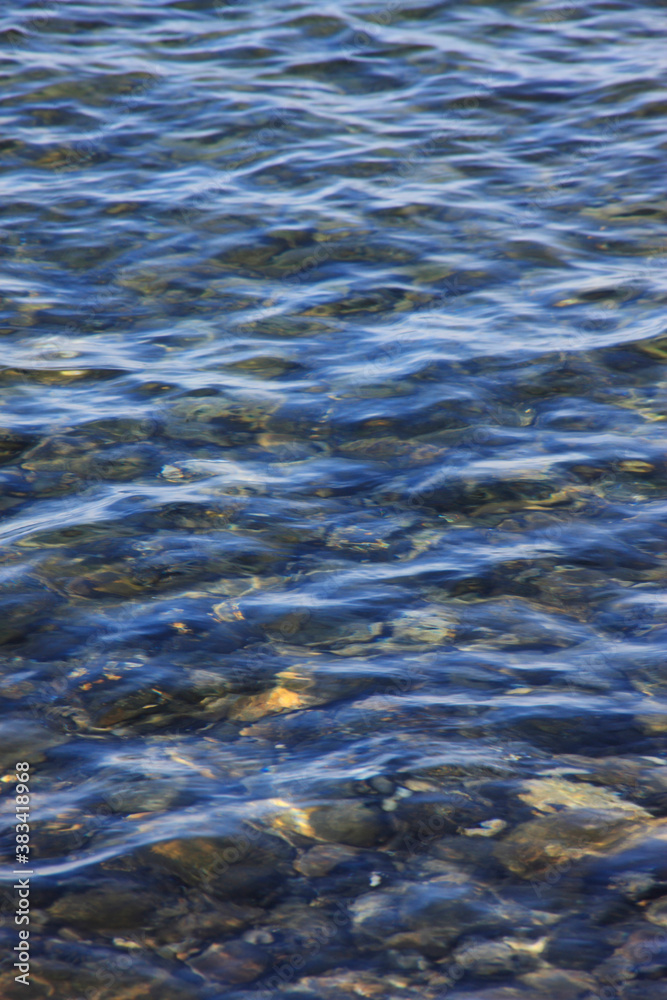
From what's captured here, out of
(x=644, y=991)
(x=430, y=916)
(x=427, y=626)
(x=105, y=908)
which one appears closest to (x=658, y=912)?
(x=644, y=991)

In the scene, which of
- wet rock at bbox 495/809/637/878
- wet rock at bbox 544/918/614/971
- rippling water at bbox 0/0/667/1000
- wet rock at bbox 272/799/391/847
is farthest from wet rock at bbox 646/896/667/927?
wet rock at bbox 272/799/391/847

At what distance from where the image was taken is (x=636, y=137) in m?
10.5

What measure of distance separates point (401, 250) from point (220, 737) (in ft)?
17.8

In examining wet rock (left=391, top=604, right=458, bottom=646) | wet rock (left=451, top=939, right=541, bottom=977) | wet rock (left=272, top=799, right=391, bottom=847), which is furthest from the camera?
wet rock (left=391, top=604, right=458, bottom=646)

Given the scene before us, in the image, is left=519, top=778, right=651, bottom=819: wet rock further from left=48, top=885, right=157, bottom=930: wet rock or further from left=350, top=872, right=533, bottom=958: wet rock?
left=48, top=885, right=157, bottom=930: wet rock

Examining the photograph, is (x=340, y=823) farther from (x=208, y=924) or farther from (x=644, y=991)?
(x=644, y=991)

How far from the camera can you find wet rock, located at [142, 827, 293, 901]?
3.48m

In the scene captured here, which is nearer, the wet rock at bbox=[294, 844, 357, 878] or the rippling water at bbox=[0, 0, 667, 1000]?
the rippling water at bbox=[0, 0, 667, 1000]

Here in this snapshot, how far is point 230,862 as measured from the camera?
355 centimetres

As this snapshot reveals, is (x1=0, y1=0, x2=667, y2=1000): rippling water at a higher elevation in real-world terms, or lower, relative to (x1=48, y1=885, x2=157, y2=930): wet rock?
higher

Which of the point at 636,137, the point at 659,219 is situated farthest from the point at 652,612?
the point at 636,137

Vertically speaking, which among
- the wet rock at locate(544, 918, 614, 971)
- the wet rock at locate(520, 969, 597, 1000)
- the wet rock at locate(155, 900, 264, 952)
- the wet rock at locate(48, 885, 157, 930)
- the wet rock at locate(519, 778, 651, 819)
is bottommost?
the wet rock at locate(520, 969, 597, 1000)

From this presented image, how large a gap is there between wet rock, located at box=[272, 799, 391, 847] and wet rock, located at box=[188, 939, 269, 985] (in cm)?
49

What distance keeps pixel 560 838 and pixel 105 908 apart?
159 cm
